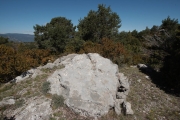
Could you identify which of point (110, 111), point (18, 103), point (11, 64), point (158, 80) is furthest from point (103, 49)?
point (18, 103)

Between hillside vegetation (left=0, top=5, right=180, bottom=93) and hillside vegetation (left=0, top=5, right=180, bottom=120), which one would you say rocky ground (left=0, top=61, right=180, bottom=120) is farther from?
hillside vegetation (left=0, top=5, right=180, bottom=93)

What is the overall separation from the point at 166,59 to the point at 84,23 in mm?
20200

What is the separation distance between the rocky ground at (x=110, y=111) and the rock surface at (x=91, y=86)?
444 millimetres

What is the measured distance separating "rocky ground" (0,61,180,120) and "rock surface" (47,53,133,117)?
444 mm

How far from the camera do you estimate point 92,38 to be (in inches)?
1109

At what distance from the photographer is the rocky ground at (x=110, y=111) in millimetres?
7285

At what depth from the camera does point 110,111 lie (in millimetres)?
7977

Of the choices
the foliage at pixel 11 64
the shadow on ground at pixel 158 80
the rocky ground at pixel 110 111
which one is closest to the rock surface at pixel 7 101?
the rocky ground at pixel 110 111

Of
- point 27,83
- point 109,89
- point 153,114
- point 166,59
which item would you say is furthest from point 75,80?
point 166,59

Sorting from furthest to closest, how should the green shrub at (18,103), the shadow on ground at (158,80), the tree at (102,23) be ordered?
1. the tree at (102,23)
2. the shadow on ground at (158,80)
3. the green shrub at (18,103)

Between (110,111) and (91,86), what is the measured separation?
199 centimetres

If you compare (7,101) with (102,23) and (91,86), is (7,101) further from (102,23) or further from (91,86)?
(102,23)

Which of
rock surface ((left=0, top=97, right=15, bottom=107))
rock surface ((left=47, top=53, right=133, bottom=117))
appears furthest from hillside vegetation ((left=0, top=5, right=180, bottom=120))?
rock surface ((left=0, top=97, right=15, bottom=107))

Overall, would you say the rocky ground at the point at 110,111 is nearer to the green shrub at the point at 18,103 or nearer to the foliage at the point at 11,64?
the green shrub at the point at 18,103
